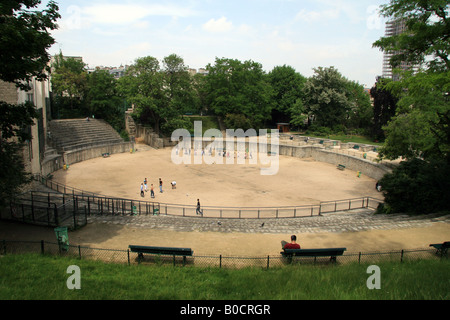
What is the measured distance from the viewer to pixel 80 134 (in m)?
44.7

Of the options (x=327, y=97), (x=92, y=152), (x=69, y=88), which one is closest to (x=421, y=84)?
(x=92, y=152)

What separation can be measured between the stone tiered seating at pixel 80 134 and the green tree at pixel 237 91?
68.5 feet

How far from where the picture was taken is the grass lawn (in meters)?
7.39

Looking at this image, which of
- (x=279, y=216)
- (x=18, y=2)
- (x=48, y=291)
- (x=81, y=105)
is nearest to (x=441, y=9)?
(x=279, y=216)

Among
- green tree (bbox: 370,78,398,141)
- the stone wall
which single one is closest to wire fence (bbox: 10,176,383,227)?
the stone wall

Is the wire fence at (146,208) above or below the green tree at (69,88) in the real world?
below

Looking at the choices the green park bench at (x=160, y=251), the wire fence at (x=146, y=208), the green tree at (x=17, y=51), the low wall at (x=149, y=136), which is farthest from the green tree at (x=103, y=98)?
the green park bench at (x=160, y=251)

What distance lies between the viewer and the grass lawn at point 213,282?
7.39 metres

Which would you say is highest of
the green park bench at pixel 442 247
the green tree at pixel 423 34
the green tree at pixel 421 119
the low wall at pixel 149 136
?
the green tree at pixel 423 34

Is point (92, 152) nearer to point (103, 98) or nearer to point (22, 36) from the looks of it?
point (103, 98)

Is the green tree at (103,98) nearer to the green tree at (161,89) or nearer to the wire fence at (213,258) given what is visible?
the green tree at (161,89)

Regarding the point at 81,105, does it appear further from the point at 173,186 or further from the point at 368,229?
the point at 368,229

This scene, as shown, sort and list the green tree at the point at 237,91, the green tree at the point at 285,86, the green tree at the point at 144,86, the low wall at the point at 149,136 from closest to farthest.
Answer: the green tree at the point at 144,86 < the low wall at the point at 149,136 < the green tree at the point at 237,91 < the green tree at the point at 285,86

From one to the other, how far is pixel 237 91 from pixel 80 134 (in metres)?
30.3
